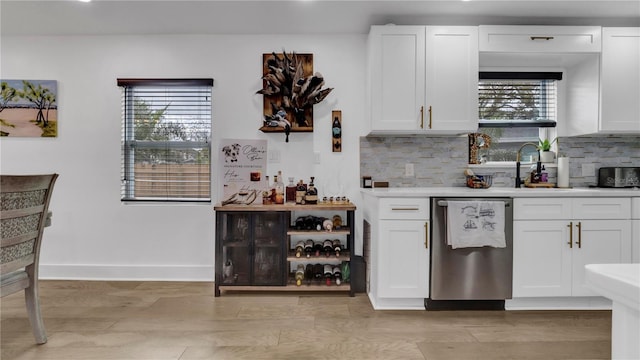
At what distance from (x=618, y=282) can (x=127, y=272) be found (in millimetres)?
3601

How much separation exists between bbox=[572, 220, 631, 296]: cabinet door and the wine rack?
1635 millimetres

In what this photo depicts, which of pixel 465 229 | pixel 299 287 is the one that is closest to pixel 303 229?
pixel 299 287

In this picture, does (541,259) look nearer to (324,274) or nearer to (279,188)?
(324,274)

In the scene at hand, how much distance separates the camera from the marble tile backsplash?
3.18 metres

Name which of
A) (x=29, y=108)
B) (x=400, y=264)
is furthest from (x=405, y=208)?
(x=29, y=108)

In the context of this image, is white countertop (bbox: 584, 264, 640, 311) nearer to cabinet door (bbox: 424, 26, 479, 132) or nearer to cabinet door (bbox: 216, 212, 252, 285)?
cabinet door (bbox: 424, 26, 479, 132)

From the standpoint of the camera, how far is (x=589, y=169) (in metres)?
3.18

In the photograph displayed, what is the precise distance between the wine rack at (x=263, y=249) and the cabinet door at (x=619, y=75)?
7.18ft

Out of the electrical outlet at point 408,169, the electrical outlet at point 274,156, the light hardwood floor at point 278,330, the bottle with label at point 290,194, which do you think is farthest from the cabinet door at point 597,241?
the electrical outlet at point 274,156

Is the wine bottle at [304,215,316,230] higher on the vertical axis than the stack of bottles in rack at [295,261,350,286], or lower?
higher

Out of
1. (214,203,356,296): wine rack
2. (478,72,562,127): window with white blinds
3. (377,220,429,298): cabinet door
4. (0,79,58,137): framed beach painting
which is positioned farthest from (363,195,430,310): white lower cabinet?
(0,79,58,137): framed beach painting

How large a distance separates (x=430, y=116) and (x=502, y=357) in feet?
5.66

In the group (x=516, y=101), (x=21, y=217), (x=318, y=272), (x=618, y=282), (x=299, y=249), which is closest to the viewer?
(x=618, y=282)

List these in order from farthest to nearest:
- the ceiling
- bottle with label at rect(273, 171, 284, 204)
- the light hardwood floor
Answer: bottle with label at rect(273, 171, 284, 204), the ceiling, the light hardwood floor
